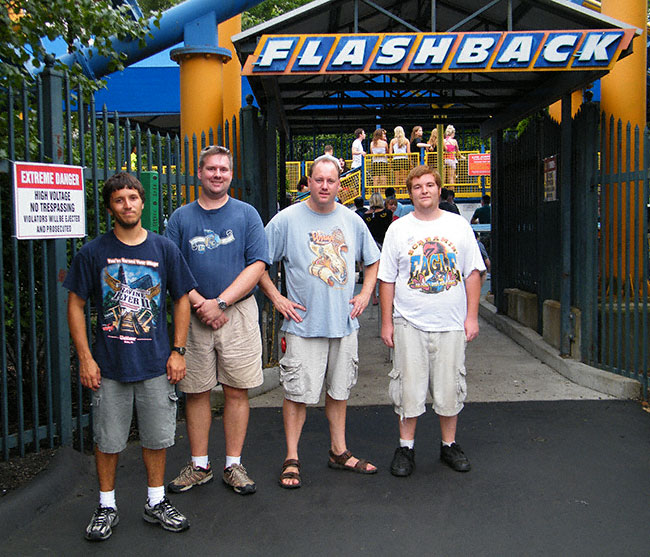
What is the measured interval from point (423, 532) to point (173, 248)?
2.00 meters

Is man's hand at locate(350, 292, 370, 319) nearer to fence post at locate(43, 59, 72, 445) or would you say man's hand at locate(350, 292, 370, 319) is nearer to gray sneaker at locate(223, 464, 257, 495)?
gray sneaker at locate(223, 464, 257, 495)

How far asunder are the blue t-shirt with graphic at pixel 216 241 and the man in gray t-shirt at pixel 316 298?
0.65ft

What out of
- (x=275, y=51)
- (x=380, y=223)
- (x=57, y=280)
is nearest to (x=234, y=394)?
(x=57, y=280)

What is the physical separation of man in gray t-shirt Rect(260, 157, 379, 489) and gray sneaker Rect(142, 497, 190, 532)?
782mm

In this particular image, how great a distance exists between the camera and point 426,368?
4.62 metres

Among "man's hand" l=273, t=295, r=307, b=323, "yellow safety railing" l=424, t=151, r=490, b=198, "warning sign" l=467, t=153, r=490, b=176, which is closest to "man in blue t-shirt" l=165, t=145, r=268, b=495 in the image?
"man's hand" l=273, t=295, r=307, b=323

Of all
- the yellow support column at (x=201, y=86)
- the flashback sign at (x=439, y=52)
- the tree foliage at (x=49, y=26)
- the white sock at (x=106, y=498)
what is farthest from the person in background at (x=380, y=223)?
the white sock at (x=106, y=498)

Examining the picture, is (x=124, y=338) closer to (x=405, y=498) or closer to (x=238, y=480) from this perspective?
(x=238, y=480)

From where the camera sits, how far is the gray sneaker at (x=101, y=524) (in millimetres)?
3668

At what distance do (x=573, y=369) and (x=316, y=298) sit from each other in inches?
135

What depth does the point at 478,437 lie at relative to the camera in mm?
5309

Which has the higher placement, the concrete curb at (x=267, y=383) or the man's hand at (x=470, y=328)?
the man's hand at (x=470, y=328)

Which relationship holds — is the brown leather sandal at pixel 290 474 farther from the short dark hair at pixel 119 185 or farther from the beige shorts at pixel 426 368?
the short dark hair at pixel 119 185

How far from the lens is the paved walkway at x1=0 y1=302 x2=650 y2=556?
3.65 metres
